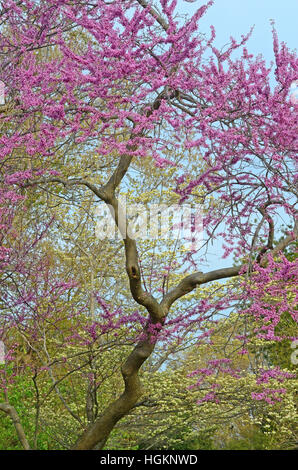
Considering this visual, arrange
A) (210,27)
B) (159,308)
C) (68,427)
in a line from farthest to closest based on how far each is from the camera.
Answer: (68,427) < (159,308) < (210,27)

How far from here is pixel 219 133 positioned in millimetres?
4789

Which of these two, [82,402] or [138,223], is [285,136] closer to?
[82,402]

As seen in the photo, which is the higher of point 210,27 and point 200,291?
point 210,27

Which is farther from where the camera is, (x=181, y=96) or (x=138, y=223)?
(x=138, y=223)

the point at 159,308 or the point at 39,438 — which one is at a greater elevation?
the point at 159,308

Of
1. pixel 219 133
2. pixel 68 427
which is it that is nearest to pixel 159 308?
pixel 219 133

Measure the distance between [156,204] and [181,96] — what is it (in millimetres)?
6246

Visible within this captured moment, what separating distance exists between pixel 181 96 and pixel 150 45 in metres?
1.08

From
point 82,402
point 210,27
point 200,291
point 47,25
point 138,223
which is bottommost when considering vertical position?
point 82,402
